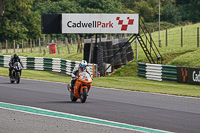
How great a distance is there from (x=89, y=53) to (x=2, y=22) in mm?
38787

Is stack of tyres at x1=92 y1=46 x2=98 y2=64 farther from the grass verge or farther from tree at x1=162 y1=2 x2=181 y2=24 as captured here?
tree at x1=162 y1=2 x2=181 y2=24

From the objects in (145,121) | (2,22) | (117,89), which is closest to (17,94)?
(117,89)

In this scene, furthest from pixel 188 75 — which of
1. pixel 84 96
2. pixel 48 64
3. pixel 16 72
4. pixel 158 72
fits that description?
pixel 48 64

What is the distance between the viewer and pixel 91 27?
100.0ft

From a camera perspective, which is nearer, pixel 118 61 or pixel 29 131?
pixel 29 131

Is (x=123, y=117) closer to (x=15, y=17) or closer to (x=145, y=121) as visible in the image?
(x=145, y=121)

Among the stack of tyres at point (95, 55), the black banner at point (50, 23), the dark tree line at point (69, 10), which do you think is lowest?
the stack of tyres at point (95, 55)

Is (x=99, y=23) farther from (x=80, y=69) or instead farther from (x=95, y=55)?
(x=80, y=69)

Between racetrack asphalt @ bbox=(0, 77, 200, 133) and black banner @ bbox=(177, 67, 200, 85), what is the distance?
22.8 feet

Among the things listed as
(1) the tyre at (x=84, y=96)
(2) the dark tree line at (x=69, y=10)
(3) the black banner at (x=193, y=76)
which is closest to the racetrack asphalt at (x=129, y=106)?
(1) the tyre at (x=84, y=96)

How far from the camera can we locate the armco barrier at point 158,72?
1048 inches

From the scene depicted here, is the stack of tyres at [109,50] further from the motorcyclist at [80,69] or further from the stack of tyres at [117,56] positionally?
the motorcyclist at [80,69]

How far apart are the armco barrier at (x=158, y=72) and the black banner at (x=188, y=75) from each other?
0.39m

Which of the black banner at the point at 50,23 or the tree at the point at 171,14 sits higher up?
the tree at the point at 171,14
